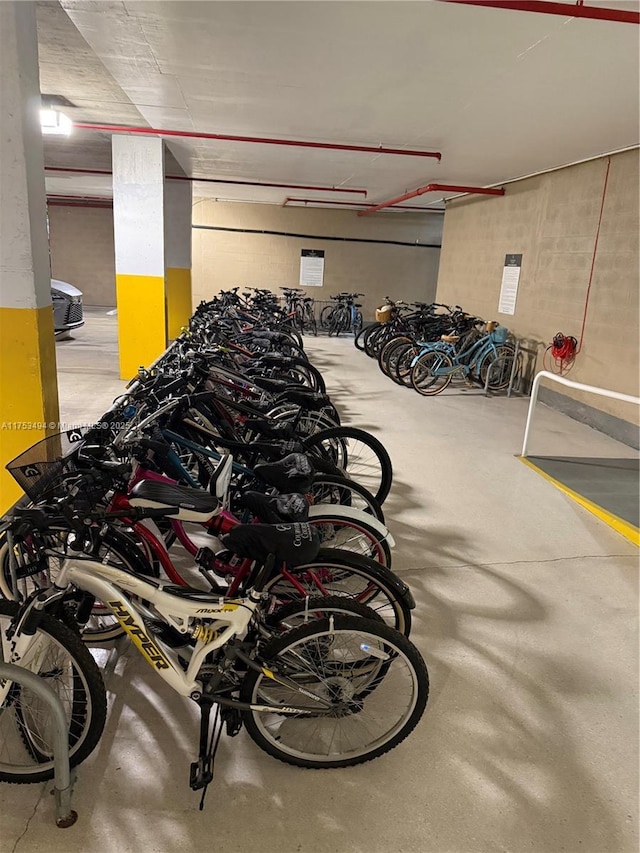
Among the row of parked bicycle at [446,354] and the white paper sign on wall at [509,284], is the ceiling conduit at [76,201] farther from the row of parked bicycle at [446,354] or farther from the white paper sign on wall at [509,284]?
the white paper sign on wall at [509,284]

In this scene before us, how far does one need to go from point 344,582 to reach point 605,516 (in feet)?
6.83

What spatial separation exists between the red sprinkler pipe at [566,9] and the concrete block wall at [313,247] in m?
10.0

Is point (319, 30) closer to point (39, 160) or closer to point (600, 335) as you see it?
point (39, 160)

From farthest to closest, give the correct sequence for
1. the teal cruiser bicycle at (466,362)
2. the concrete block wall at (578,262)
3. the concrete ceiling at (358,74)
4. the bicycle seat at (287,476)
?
the teal cruiser bicycle at (466,362) → the concrete block wall at (578,262) → the concrete ceiling at (358,74) → the bicycle seat at (287,476)

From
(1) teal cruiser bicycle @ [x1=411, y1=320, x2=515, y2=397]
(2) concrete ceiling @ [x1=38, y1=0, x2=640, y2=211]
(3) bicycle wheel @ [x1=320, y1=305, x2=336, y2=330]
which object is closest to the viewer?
(2) concrete ceiling @ [x1=38, y1=0, x2=640, y2=211]

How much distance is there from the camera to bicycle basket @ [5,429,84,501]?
1462mm

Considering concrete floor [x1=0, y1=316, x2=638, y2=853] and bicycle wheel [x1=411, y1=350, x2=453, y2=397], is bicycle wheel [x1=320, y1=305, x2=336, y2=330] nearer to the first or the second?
bicycle wheel [x1=411, y1=350, x2=453, y2=397]

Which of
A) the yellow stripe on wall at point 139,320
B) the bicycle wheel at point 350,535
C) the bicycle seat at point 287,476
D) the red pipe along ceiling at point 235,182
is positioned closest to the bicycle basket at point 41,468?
the bicycle seat at point 287,476

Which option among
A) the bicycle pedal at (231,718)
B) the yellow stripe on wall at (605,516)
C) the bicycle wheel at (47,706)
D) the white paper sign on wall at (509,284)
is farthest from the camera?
the white paper sign on wall at (509,284)

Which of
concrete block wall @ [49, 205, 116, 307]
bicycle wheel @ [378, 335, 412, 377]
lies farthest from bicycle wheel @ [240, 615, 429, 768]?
concrete block wall @ [49, 205, 116, 307]

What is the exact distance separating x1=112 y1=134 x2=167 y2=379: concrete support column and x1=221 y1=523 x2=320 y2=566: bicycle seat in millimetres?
5105

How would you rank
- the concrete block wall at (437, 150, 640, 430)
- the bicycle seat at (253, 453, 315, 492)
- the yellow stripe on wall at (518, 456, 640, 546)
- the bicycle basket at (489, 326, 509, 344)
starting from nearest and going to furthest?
the bicycle seat at (253, 453, 315, 492) → the yellow stripe on wall at (518, 456, 640, 546) → the concrete block wall at (437, 150, 640, 430) → the bicycle basket at (489, 326, 509, 344)

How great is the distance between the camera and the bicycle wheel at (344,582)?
5.43 ft

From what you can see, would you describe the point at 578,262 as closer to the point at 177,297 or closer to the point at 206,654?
the point at 206,654
